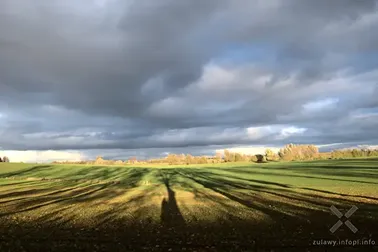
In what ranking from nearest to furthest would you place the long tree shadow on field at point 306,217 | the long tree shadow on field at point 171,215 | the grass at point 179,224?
the grass at point 179,224 < the long tree shadow on field at point 306,217 < the long tree shadow on field at point 171,215

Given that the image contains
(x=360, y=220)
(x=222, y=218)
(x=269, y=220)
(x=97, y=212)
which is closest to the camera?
(x=360, y=220)

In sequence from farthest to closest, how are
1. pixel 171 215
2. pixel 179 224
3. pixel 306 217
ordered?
pixel 171 215
pixel 306 217
pixel 179 224

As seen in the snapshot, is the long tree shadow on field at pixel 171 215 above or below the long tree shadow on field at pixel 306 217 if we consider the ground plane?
below

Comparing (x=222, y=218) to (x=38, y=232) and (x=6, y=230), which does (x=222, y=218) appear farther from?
(x=6, y=230)

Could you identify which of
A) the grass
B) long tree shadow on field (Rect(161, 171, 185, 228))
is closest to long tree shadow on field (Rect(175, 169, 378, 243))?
the grass

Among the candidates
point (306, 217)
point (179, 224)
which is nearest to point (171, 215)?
point (179, 224)

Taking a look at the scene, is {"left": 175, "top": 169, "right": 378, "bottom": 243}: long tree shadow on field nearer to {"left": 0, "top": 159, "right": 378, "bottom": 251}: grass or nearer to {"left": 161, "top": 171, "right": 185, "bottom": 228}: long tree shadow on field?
{"left": 0, "top": 159, "right": 378, "bottom": 251}: grass

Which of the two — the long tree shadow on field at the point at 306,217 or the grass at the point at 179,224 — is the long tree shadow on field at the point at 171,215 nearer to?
the grass at the point at 179,224

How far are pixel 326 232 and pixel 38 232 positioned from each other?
1717cm

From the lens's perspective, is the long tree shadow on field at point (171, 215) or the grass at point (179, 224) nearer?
the grass at point (179, 224)

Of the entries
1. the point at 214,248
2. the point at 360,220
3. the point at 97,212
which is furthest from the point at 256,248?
the point at 97,212

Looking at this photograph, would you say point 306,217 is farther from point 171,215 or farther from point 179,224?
point 171,215

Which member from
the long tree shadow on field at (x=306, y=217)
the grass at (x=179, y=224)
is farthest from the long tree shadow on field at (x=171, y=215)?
the long tree shadow on field at (x=306, y=217)

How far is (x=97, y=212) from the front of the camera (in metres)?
32.6
